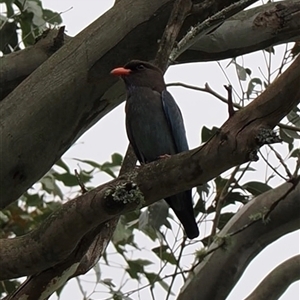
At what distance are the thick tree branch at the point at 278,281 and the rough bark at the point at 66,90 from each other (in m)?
0.73

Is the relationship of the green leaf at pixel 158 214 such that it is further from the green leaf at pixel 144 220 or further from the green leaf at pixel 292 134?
the green leaf at pixel 292 134

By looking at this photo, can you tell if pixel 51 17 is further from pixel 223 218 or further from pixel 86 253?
pixel 86 253

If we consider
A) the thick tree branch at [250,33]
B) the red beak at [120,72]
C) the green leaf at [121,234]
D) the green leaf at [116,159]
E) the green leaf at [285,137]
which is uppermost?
the green leaf at [116,159]

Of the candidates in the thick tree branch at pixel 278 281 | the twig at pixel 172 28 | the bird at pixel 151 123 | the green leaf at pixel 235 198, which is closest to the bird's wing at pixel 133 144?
the bird at pixel 151 123

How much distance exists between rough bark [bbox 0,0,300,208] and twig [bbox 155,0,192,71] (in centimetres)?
9

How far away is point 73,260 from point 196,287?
54 cm

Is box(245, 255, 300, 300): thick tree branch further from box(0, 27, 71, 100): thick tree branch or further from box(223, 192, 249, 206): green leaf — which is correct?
box(0, 27, 71, 100): thick tree branch

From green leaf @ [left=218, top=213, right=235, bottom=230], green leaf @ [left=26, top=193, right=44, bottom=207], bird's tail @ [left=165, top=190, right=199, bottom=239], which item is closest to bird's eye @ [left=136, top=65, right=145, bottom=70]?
bird's tail @ [left=165, top=190, right=199, bottom=239]

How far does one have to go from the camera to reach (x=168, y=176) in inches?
62.3

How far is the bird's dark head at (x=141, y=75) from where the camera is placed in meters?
2.38

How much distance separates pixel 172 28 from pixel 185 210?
626 mm

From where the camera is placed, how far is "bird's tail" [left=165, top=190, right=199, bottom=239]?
2.44m

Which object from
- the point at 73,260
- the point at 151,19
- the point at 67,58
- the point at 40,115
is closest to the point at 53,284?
the point at 73,260

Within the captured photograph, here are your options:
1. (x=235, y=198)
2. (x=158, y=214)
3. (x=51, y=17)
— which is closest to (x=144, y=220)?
(x=158, y=214)
